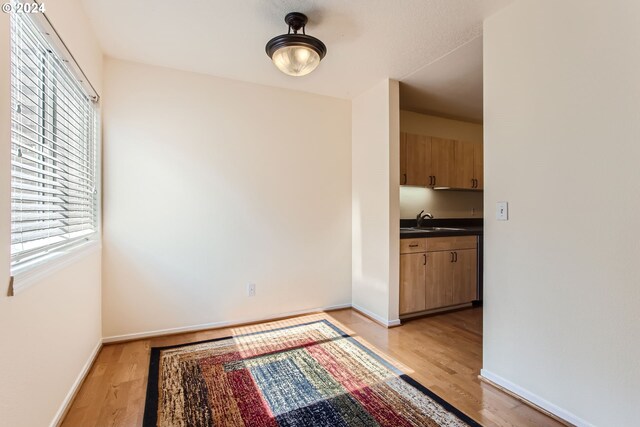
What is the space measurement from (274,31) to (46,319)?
7.36ft

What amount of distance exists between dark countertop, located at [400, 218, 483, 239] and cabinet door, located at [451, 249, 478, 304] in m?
0.23

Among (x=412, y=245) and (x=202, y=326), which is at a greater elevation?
(x=412, y=245)

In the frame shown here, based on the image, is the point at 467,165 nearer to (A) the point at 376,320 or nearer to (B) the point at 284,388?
(A) the point at 376,320

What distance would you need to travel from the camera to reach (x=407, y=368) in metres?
2.25

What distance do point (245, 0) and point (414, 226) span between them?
315 centimetres

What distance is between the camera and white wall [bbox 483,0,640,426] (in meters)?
1.46

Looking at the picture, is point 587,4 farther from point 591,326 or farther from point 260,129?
point 260,129

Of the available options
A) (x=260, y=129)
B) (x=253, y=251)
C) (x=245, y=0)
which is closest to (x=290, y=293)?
(x=253, y=251)

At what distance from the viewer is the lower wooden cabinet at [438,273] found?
322cm

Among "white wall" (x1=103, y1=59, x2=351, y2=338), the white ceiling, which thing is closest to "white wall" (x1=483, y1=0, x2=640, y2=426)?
the white ceiling

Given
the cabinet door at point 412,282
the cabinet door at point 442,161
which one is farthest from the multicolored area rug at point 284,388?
the cabinet door at point 442,161

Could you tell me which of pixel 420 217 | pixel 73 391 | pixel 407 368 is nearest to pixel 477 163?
pixel 420 217

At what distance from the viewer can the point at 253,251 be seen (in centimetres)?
317

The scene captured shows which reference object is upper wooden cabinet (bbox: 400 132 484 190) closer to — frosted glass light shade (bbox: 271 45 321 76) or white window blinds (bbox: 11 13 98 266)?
frosted glass light shade (bbox: 271 45 321 76)
